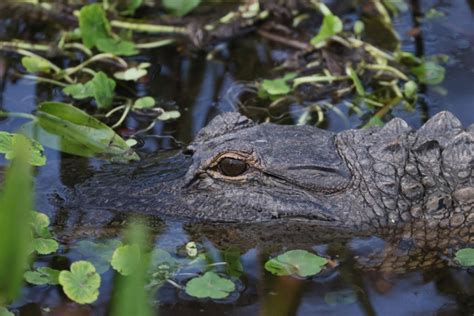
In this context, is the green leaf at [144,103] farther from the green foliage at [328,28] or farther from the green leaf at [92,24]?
the green foliage at [328,28]

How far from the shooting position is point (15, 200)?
2.44 meters

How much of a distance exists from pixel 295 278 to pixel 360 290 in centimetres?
29

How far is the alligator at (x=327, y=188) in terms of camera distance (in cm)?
473

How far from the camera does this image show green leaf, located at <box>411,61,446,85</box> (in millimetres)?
6461

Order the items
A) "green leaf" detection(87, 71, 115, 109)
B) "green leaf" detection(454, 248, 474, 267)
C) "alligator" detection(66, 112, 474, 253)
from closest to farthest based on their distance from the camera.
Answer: "green leaf" detection(454, 248, 474, 267) → "alligator" detection(66, 112, 474, 253) → "green leaf" detection(87, 71, 115, 109)

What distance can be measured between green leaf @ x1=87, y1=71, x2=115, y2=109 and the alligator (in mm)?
1258

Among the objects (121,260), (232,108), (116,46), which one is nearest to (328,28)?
(232,108)

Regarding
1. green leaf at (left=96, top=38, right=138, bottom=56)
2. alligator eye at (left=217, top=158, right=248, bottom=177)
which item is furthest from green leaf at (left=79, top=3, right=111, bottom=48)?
alligator eye at (left=217, top=158, right=248, bottom=177)

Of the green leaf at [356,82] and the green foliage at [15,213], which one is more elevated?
the green leaf at [356,82]

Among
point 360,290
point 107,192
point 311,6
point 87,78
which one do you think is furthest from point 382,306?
point 311,6

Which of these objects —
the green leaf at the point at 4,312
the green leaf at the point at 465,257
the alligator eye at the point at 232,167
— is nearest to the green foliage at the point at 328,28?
the alligator eye at the point at 232,167

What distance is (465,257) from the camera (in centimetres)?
463

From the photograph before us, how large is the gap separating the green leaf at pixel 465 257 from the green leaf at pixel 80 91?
8.11 ft

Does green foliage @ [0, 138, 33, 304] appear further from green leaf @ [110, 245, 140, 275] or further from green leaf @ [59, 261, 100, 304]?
green leaf @ [110, 245, 140, 275]
